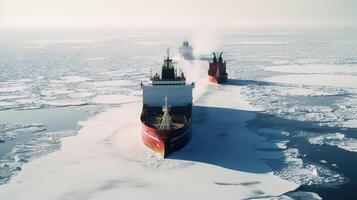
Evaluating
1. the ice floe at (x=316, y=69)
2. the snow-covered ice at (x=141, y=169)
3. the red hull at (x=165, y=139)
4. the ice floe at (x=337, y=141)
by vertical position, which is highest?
the ice floe at (x=316, y=69)

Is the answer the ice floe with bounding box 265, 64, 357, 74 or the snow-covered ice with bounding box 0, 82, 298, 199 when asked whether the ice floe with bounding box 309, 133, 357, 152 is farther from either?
the ice floe with bounding box 265, 64, 357, 74

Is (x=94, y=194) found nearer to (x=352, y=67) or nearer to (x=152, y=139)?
(x=152, y=139)

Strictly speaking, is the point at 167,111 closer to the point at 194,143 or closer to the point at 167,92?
the point at 194,143

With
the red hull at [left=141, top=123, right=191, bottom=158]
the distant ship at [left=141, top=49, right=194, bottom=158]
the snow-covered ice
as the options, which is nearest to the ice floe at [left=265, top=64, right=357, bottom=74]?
the distant ship at [left=141, top=49, right=194, bottom=158]

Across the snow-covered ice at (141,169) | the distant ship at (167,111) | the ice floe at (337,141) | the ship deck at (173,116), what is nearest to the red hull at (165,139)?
the distant ship at (167,111)

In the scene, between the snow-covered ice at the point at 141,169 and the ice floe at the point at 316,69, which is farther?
the ice floe at the point at 316,69

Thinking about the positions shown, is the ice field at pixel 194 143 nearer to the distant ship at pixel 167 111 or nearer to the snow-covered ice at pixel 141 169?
the snow-covered ice at pixel 141 169

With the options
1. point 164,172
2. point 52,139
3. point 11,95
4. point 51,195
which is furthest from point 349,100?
point 11,95
